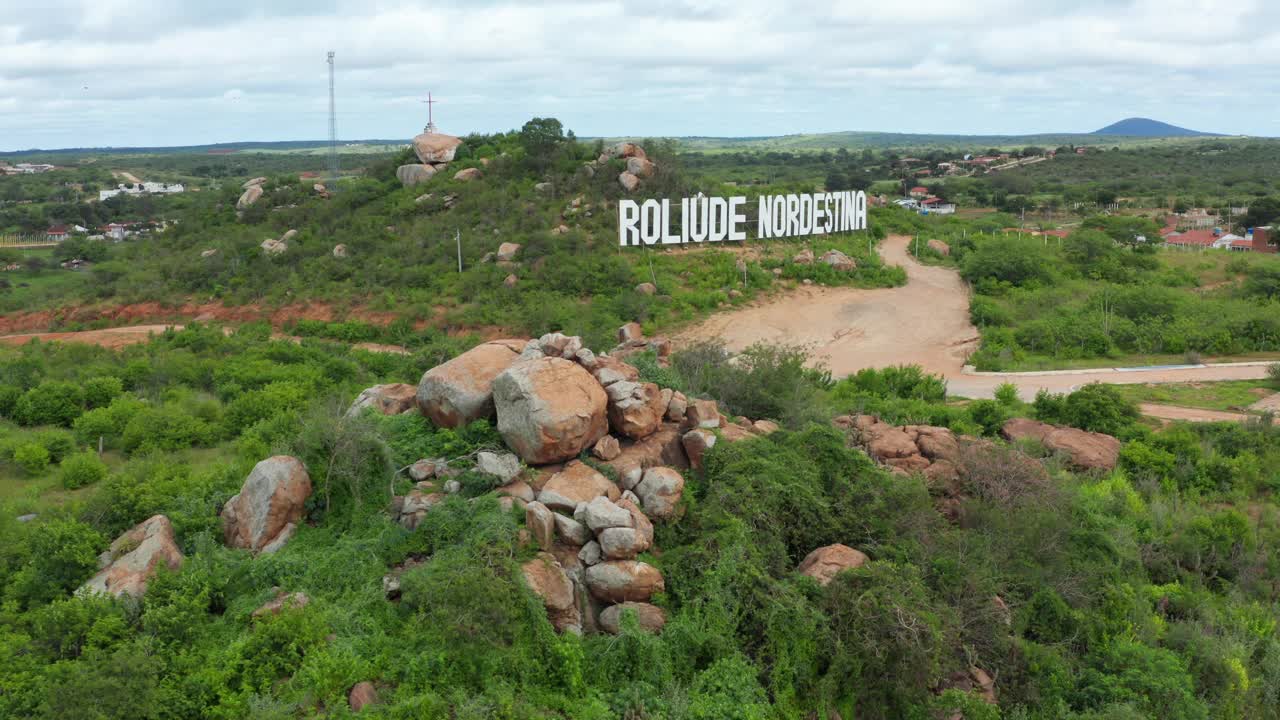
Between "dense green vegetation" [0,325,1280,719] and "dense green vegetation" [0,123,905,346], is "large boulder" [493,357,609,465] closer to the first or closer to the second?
"dense green vegetation" [0,325,1280,719]

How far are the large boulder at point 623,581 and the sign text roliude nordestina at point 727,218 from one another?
25.0 m

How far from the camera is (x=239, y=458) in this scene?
481 inches

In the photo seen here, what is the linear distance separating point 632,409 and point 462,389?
2.12m

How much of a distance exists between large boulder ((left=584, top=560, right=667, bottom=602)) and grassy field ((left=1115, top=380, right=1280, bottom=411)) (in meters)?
14.6

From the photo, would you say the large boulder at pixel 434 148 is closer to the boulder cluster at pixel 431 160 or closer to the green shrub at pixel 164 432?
the boulder cluster at pixel 431 160

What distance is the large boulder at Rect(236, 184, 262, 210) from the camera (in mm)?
40750

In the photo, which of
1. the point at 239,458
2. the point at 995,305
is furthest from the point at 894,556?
the point at 995,305

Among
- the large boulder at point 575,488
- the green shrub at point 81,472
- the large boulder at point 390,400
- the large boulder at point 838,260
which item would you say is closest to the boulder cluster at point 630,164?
the large boulder at point 838,260

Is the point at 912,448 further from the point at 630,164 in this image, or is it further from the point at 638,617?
the point at 630,164

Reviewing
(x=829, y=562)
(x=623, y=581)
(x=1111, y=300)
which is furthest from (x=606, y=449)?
(x=1111, y=300)

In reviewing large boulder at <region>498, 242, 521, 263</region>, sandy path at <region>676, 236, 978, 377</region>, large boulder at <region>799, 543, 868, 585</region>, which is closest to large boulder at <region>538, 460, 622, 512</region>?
large boulder at <region>799, 543, 868, 585</region>

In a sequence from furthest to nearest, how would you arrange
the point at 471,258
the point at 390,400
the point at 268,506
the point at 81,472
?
the point at 471,258 < the point at 81,472 < the point at 390,400 < the point at 268,506

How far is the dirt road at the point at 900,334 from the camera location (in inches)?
837

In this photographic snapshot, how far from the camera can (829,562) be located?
9.30 m
